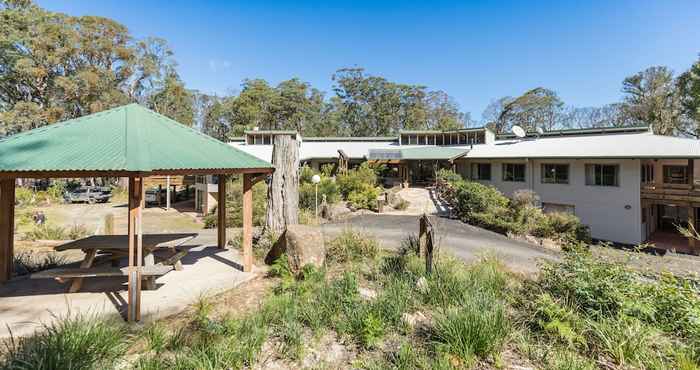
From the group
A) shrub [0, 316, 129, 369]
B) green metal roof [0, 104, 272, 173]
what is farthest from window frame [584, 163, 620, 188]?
shrub [0, 316, 129, 369]

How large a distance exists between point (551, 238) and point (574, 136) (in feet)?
46.4

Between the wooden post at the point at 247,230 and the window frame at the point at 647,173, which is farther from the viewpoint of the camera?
the window frame at the point at 647,173

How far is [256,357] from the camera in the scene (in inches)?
143

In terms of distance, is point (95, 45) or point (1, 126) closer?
point (1, 126)

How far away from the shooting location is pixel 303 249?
21.5 ft

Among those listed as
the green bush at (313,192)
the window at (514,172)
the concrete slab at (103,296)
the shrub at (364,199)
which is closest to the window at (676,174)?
the window at (514,172)

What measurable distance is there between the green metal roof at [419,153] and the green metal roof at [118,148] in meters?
19.3

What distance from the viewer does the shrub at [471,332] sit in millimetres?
3594

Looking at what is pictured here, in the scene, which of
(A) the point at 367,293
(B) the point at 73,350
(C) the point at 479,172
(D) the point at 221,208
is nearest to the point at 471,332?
(A) the point at 367,293

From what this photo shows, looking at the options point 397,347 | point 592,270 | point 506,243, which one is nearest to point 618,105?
point 506,243

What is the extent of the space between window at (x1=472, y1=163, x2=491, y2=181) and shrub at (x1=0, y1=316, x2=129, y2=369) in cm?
2393

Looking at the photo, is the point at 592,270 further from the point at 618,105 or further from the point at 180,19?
the point at 618,105

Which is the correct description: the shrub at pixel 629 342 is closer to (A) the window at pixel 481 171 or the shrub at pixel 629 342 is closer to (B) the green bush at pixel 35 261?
(B) the green bush at pixel 35 261

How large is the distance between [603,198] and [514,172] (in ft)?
17.6
